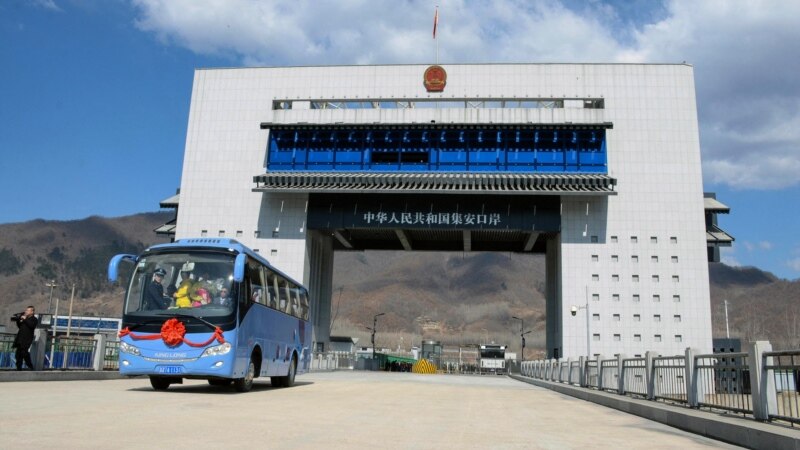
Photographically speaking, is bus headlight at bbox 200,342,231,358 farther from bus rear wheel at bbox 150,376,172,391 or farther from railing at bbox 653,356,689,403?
railing at bbox 653,356,689,403

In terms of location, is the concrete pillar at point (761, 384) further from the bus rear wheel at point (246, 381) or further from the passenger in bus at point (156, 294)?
the passenger in bus at point (156, 294)

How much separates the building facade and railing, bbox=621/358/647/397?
30531 mm

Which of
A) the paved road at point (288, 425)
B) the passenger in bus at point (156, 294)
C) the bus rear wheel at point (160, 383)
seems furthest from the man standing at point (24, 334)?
the passenger in bus at point (156, 294)

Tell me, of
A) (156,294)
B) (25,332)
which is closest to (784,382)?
(156,294)

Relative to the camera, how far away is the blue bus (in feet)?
47.7

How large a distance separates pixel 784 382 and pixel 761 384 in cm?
44

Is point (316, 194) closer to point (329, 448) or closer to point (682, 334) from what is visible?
point (682, 334)

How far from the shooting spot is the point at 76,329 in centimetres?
10212

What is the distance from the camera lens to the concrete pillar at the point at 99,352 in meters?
21.8

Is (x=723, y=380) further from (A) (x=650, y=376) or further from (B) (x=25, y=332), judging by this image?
(B) (x=25, y=332)

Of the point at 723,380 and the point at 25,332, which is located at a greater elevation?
the point at 25,332

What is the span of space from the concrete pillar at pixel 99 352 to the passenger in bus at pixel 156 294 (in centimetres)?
822

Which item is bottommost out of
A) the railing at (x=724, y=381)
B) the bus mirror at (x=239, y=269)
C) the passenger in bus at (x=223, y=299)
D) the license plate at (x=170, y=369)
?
the license plate at (x=170, y=369)

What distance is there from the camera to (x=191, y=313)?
48.3 ft
